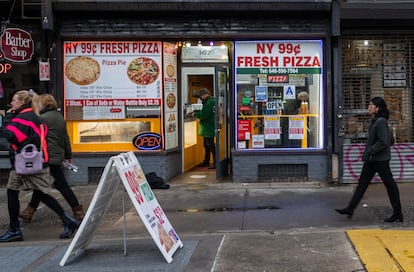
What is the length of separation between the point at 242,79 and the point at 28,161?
15.7ft

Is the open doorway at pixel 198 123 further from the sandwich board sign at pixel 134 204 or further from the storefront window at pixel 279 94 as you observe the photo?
the sandwich board sign at pixel 134 204

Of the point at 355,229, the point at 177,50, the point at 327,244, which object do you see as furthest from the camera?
the point at 177,50

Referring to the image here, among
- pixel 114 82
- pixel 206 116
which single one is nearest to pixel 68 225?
pixel 114 82

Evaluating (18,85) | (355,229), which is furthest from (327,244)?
(18,85)

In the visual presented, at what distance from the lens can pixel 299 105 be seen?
987 cm

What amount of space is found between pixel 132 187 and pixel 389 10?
609 cm

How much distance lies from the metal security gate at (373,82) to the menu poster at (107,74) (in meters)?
3.63

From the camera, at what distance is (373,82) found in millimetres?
9664

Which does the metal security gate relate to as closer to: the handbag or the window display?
the window display

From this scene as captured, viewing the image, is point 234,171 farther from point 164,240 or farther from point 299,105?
point 164,240

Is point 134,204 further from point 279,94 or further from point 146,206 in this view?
point 279,94

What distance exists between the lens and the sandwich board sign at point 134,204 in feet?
17.1

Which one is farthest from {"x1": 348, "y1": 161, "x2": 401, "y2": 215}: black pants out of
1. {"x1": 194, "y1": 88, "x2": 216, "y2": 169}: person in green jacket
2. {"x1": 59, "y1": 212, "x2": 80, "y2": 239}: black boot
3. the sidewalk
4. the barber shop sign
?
the barber shop sign

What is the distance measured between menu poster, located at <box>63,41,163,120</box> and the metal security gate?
363cm
